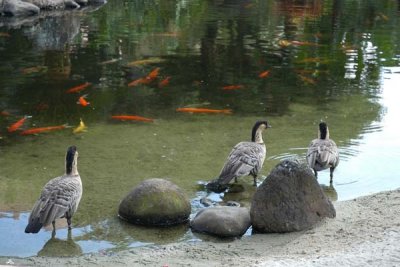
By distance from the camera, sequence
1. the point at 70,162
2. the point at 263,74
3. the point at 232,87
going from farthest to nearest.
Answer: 1. the point at 263,74
2. the point at 232,87
3. the point at 70,162

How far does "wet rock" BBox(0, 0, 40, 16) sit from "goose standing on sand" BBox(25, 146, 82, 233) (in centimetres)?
1933

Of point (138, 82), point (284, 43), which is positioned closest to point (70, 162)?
point (138, 82)

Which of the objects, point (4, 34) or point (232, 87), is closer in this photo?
point (232, 87)

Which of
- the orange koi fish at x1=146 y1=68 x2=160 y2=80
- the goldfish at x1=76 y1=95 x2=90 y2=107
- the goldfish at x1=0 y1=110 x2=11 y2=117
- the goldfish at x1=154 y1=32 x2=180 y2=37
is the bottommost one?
the goldfish at x1=0 y1=110 x2=11 y2=117

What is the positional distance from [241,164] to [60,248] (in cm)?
280

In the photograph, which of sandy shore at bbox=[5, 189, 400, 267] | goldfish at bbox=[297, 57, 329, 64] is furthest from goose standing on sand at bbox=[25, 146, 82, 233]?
goldfish at bbox=[297, 57, 329, 64]

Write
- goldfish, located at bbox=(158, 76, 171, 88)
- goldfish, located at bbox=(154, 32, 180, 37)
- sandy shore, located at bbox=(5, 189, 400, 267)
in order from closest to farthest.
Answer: sandy shore, located at bbox=(5, 189, 400, 267) → goldfish, located at bbox=(158, 76, 171, 88) → goldfish, located at bbox=(154, 32, 180, 37)

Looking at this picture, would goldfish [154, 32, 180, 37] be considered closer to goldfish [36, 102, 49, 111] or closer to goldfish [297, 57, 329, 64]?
→ goldfish [297, 57, 329, 64]

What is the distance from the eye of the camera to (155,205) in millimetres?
8984

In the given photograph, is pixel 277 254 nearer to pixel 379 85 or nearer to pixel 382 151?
pixel 382 151

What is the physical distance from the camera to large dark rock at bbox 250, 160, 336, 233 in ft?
28.5

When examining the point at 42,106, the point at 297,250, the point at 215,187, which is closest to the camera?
the point at 297,250

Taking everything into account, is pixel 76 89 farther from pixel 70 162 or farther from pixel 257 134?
pixel 70 162

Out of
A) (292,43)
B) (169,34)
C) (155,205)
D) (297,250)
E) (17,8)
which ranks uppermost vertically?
(17,8)
